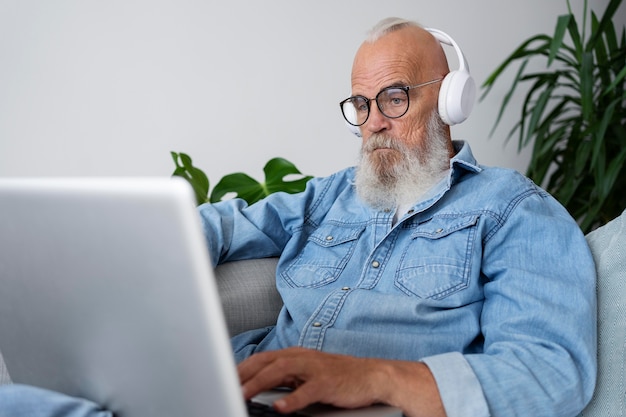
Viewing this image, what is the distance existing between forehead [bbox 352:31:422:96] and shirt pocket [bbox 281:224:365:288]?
0.31 m

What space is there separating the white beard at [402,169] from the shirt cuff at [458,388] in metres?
0.57

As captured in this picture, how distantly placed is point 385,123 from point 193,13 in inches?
49.2

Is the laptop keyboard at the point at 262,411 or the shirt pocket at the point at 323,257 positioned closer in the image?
the laptop keyboard at the point at 262,411

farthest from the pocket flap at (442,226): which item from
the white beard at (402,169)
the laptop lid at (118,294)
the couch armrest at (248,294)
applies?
the laptop lid at (118,294)

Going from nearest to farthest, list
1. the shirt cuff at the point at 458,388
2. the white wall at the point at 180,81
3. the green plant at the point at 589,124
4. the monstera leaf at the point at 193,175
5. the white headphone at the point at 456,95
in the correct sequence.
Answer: the shirt cuff at the point at 458,388 → the white headphone at the point at 456,95 → the monstera leaf at the point at 193,175 → the white wall at the point at 180,81 → the green plant at the point at 589,124

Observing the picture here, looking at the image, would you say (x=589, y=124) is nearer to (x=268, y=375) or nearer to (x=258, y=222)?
(x=258, y=222)

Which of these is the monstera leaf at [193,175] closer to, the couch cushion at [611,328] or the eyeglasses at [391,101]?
the eyeglasses at [391,101]

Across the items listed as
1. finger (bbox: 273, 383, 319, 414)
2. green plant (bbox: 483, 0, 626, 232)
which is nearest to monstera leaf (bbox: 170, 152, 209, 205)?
green plant (bbox: 483, 0, 626, 232)

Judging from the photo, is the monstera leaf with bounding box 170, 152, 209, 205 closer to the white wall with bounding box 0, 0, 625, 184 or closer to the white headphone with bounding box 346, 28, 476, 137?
the white wall with bounding box 0, 0, 625, 184

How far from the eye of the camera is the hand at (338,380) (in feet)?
2.85

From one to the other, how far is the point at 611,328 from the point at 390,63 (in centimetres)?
71

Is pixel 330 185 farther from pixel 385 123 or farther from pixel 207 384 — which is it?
pixel 207 384

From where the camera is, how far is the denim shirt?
3.50 ft

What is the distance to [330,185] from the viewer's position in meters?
1.72
